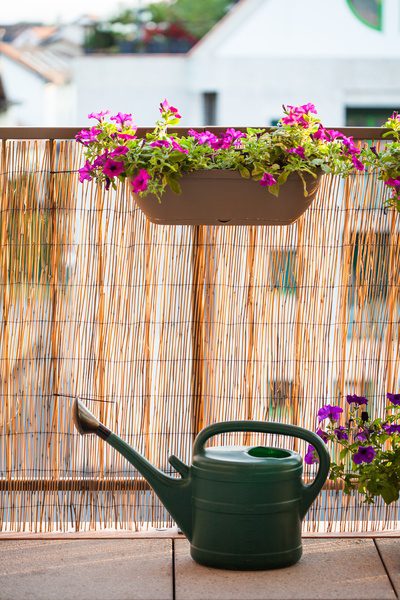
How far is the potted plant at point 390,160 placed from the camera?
247cm

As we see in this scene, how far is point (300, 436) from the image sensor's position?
2414mm

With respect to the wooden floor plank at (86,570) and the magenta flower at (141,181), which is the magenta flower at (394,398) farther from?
the magenta flower at (141,181)

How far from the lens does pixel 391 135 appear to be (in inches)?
103

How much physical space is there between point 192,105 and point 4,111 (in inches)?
262

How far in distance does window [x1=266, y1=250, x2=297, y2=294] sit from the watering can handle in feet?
1.48

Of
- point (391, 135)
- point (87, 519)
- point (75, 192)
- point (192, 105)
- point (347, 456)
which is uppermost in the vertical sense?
point (192, 105)

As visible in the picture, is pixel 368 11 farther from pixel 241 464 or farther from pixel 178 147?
pixel 241 464

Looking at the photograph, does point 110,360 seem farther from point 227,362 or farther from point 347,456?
point 347,456

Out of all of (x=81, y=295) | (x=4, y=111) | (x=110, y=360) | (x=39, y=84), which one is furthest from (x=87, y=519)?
(x=39, y=84)

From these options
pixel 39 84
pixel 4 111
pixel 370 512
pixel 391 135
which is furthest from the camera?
pixel 39 84

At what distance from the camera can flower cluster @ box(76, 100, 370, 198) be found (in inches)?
92.4

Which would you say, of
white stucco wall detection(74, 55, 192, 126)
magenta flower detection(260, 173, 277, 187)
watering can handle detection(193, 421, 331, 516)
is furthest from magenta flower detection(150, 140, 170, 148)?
white stucco wall detection(74, 55, 192, 126)

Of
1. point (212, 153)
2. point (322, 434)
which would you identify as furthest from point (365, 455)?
point (212, 153)

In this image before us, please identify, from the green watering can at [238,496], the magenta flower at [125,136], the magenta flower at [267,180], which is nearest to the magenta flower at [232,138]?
the magenta flower at [267,180]
